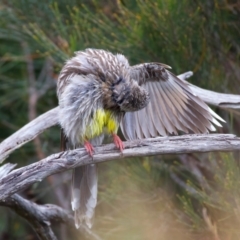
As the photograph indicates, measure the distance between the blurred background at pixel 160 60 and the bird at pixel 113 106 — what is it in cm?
35

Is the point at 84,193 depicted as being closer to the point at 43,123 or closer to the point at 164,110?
the point at 43,123

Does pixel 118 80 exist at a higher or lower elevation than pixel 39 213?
higher

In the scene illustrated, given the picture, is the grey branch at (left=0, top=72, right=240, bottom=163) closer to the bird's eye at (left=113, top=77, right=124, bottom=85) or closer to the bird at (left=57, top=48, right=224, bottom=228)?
the bird at (left=57, top=48, right=224, bottom=228)

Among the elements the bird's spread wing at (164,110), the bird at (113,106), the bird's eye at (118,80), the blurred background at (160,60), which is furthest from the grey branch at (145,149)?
the blurred background at (160,60)

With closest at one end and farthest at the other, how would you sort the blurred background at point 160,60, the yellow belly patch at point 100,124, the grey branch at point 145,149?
the grey branch at point 145,149 < the yellow belly patch at point 100,124 < the blurred background at point 160,60

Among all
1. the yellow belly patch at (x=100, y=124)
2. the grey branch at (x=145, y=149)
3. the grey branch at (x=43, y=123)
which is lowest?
the grey branch at (x=145, y=149)

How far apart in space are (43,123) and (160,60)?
908 millimetres

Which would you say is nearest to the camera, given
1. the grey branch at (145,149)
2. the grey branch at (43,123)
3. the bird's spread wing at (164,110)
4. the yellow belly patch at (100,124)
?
the grey branch at (145,149)

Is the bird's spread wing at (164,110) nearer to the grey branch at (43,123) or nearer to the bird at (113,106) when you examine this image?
the bird at (113,106)

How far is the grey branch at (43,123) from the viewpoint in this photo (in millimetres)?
3506

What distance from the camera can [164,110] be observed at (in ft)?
12.3

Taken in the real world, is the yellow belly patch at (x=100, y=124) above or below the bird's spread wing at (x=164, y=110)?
below

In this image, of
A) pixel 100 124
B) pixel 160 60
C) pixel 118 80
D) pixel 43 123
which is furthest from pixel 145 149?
pixel 160 60

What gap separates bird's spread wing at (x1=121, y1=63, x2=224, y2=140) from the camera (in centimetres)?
363
